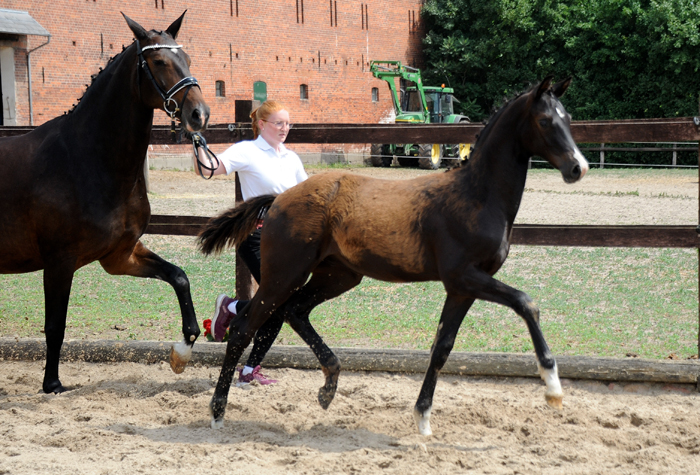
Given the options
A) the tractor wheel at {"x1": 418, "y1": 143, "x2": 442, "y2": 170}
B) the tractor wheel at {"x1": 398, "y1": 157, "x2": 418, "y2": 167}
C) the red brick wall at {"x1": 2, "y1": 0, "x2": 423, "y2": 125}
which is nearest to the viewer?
the red brick wall at {"x1": 2, "y1": 0, "x2": 423, "y2": 125}

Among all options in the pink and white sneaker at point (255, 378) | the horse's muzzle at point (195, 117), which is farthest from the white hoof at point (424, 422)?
the horse's muzzle at point (195, 117)

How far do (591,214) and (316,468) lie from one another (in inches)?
466

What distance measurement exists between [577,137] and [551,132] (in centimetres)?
160

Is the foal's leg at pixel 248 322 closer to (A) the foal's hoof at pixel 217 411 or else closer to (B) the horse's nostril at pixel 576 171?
(A) the foal's hoof at pixel 217 411

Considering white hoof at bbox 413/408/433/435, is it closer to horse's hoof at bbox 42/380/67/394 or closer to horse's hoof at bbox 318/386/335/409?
horse's hoof at bbox 318/386/335/409

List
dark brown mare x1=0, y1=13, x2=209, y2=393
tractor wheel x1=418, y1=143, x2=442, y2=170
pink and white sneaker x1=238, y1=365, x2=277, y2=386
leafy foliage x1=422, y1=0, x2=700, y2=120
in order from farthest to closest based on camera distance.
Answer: leafy foliage x1=422, y1=0, x2=700, y2=120 < tractor wheel x1=418, y1=143, x2=442, y2=170 < pink and white sneaker x1=238, y1=365, x2=277, y2=386 < dark brown mare x1=0, y1=13, x2=209, y2=393

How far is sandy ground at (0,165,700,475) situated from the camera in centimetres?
344

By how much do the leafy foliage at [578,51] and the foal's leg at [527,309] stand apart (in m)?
25.8

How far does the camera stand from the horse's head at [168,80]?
4211 millimetres

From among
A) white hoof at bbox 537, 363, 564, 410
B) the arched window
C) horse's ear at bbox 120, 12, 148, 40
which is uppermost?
the arched window

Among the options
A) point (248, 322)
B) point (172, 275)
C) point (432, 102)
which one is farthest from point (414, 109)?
point (248, 322)

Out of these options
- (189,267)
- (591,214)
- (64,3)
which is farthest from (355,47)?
(189,267)

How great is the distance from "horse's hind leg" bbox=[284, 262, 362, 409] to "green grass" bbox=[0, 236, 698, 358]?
1.41 metres

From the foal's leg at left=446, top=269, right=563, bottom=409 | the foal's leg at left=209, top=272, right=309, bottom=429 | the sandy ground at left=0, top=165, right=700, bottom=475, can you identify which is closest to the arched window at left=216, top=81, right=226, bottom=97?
the sandy ground at left=0, top=165, right=700, bottom=475
